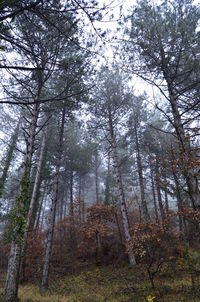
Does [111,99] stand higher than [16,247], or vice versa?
[111,99]

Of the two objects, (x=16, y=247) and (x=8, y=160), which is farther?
(x=8, y=160)

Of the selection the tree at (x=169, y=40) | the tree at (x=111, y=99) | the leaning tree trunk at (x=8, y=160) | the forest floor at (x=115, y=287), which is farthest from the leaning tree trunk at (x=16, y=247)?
the leaning tree trunk at (x=8, y=160)

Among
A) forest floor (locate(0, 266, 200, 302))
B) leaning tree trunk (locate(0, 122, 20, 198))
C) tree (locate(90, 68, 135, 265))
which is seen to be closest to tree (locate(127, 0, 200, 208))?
forest floor (locate(0, 266, 200, 302))

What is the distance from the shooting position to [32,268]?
1122cm

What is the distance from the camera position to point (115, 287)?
796 centimetres

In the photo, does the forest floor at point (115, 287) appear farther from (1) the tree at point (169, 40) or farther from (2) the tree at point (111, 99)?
(2) the tree at point (111, 99)

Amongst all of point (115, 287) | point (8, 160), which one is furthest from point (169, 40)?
point (8, 160)

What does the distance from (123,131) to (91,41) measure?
31.7 ft

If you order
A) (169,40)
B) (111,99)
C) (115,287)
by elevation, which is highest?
(111,99)

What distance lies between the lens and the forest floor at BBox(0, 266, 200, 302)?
19.5 feet

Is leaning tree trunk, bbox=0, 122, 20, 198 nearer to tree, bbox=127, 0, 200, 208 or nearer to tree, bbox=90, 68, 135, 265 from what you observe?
tree, bbox=90, 68, 135, 265

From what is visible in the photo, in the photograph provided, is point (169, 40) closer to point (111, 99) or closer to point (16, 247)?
point (111, 99)

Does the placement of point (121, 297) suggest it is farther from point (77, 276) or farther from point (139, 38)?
point (139, 38)

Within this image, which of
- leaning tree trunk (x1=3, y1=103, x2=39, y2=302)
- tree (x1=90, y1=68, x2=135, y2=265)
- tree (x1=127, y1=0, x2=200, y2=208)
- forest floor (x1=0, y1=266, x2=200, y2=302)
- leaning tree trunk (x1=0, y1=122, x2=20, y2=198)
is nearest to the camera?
leaning tree trunk (x1=3, y1=103, x2=39, y2=302)
